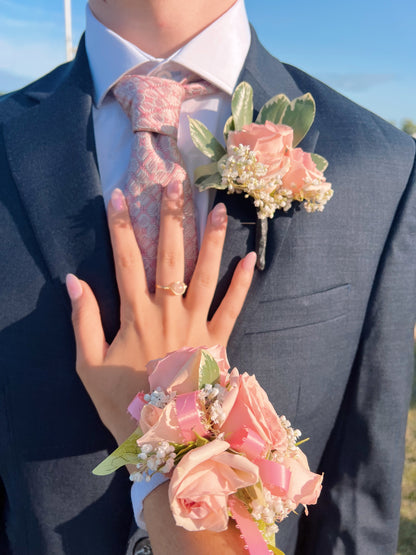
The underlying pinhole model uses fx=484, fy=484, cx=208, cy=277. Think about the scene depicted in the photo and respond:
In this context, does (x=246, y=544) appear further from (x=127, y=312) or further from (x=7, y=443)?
(x=7, y=443)

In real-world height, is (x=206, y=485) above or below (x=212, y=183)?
below

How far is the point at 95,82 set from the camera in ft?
4.29

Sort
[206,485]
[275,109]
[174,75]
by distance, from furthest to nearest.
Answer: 1. [174,75]
2. [275,109]
3. [206,485]

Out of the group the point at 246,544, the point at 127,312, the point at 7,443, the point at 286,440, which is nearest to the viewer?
the point at 246,544

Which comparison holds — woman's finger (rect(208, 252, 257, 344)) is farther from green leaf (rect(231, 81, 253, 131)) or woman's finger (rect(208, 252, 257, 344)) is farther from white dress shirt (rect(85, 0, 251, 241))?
Answer: green leaf (rect(231, 81, 253, 131))

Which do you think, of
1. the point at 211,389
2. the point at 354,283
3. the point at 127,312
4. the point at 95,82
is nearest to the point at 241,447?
the point at 211,389

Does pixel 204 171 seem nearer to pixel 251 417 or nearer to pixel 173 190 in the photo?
pixel 173 190

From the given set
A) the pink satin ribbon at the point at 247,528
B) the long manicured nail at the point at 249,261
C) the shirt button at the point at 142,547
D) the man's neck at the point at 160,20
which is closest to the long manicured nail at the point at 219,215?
the long manicured nail at the point at 249,261

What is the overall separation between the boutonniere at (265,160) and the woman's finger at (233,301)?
6cm

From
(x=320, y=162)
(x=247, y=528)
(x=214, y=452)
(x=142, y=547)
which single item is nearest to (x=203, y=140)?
(x=320, y=162)

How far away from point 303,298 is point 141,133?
1.92ft

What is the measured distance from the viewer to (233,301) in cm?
115

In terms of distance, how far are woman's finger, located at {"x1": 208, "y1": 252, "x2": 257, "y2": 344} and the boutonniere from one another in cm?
6

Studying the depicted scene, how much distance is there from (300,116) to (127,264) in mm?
544
